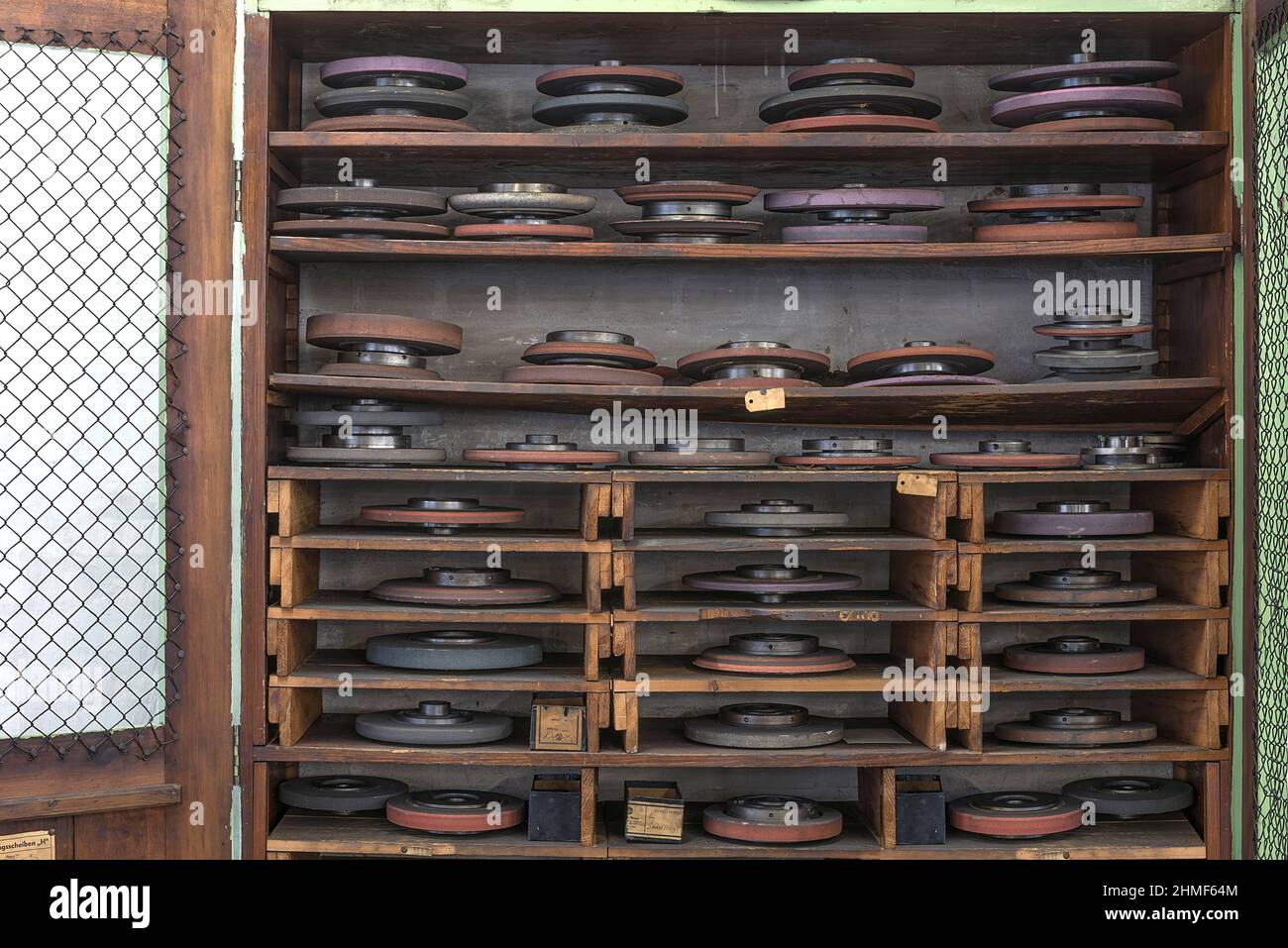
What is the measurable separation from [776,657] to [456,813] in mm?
873

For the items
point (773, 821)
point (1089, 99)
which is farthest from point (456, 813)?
point (1089, 99)

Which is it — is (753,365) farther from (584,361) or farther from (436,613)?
(436,613)

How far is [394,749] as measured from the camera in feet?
9.93

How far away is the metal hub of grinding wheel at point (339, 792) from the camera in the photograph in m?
3.12

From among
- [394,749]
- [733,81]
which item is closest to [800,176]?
[733,81]

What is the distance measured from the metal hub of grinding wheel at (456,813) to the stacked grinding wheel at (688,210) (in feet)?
4.83

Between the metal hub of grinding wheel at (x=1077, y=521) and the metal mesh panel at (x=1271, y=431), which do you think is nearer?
the metal mesh panel at (x=1271, y=431)

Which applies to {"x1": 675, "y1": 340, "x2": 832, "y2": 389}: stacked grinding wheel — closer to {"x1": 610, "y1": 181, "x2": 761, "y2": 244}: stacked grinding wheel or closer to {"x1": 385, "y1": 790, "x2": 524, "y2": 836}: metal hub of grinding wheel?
{"x1": 610, "y1": 181, "x2": 761, "y2": 244}: stacked grinding wheel

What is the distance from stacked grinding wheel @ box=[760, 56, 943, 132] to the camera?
3051 mm

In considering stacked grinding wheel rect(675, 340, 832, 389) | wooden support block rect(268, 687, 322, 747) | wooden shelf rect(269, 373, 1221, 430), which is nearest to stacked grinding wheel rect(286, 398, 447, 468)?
wooden shelf rect(269, 373, 1221, 430)

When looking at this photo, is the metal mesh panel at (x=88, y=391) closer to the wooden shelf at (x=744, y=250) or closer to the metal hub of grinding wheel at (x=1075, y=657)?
the wooden shelf at (x=744, y=250)

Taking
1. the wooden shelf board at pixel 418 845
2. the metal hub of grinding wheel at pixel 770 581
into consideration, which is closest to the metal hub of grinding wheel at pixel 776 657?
the metal hub of grinding wheel at pixel 770 581

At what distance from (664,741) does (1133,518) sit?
131 centimetres

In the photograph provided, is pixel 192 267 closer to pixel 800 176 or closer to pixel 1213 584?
pixel 800 176
